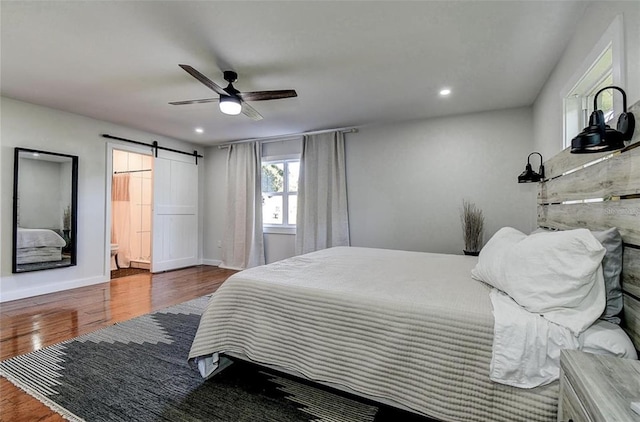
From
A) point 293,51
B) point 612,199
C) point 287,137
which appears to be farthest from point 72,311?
point 612,199

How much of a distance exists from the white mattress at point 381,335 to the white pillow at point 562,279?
0.62 ft

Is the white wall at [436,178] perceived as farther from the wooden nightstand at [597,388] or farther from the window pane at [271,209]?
the wooden nightstand at [597,388]

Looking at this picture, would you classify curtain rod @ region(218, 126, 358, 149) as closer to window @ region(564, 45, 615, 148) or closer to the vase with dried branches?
the vase with dried branches

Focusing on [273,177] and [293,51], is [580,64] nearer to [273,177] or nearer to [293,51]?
[293,51]

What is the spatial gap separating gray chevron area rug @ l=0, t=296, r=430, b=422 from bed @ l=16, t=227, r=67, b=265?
2.10 metres

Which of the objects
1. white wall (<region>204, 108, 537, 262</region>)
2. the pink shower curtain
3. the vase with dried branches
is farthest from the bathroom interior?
the vase with dried branches

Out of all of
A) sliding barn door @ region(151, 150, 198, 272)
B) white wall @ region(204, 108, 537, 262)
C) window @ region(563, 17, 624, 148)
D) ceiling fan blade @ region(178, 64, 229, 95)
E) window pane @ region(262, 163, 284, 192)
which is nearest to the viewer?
window @ region(563, 17, 624, 148)

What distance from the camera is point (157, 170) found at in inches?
200

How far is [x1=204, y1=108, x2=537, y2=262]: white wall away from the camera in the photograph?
367 cm

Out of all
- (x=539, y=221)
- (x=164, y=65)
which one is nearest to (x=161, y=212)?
(x=164, y=65)

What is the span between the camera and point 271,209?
17.8 feet

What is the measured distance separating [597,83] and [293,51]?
2.20 metres

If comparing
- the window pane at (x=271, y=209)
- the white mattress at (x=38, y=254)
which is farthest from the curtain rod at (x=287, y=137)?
the white mattress at (x=38, y=254)

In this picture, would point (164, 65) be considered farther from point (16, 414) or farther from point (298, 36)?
point (16, 414)
